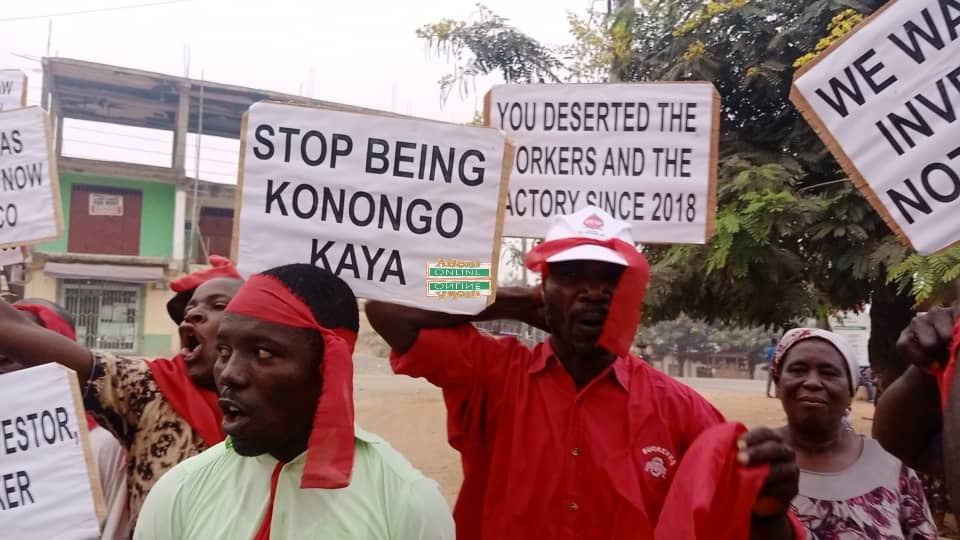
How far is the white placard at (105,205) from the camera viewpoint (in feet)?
79.7

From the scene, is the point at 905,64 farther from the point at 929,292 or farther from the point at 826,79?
the point at 929,292

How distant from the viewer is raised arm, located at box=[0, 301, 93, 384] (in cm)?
250

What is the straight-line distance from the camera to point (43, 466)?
266 cm

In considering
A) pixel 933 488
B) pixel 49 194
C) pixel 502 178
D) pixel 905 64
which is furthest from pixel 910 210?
pixel 933 488

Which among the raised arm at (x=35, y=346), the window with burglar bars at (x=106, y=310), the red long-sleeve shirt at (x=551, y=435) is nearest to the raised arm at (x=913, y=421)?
the red long-sleeve shirt at (x=551, y=435)

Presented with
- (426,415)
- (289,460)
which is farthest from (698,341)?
(289,460)

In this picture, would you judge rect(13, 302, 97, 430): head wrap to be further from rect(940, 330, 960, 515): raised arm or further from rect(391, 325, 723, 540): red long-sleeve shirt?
rect(940, 330, 960, 515): raised arm

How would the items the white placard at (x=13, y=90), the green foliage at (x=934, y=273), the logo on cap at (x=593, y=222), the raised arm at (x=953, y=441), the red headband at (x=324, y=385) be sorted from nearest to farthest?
the red headband at (x=324, y=385)
the raised arm at (x=953, y=441)
the logo on cap at (x=593, y=222)
the white placard at (x=13, y=90)
the green foliage at (x=934, y=273)

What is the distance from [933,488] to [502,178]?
585cm

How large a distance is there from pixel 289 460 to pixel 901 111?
6.14 feet

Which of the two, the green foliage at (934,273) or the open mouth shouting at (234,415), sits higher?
the green foliage at (934,273)

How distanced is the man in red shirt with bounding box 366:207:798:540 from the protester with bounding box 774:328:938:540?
1.14 feet

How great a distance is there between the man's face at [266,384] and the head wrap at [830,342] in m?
1.55

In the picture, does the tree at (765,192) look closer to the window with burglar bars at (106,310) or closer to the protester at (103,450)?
the protester at (103,450)
